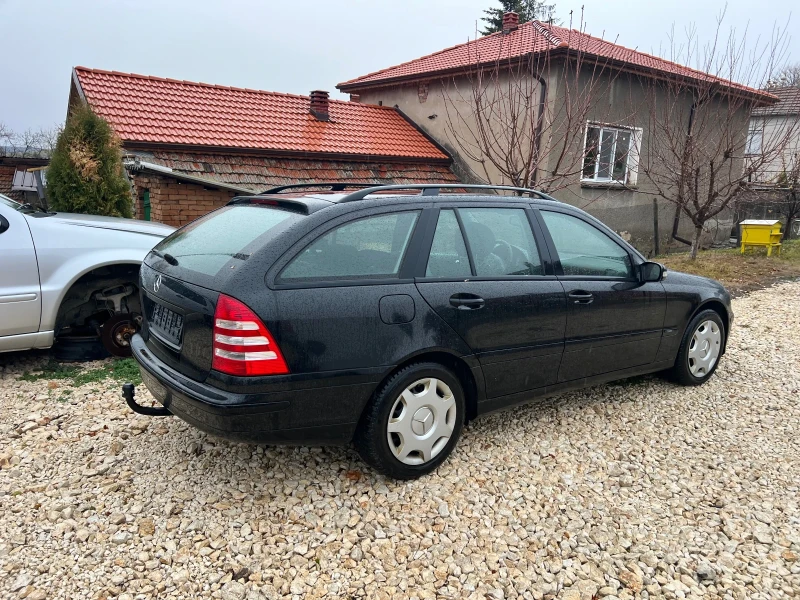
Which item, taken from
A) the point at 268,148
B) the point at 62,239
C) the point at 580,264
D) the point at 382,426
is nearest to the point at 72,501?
the point at 382,426

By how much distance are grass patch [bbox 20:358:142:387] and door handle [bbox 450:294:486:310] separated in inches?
109

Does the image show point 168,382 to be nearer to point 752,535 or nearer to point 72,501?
point 72,501

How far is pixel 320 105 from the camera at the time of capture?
13.3m

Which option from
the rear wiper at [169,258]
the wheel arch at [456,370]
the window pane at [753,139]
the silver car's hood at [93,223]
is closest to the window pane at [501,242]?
the wheel arch at [456,370]

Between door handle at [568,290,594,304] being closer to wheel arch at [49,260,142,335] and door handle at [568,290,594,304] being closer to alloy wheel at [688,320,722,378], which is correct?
alloy wheel at [688,320,722,378]

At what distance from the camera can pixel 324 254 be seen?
9.95 feet

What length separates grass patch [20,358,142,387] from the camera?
4723 millimetres

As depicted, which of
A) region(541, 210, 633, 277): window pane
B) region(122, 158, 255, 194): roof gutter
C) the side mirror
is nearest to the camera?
region(541, 210, 633, 277): window pane

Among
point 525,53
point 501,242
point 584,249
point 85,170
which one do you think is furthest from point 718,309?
point 525,53

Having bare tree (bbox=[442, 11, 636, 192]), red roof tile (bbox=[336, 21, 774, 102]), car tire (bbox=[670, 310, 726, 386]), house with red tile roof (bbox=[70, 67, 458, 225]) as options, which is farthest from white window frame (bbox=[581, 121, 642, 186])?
car tire (bbox=[670, 310, 726, 386])

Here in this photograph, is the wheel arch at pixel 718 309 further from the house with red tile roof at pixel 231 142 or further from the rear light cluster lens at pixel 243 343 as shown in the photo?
the house with red tile roof at pixel 231 142

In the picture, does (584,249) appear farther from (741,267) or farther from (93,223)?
(741,267)

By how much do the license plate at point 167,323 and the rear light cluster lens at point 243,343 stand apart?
1.35 feet

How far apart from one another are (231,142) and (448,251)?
8.70 metres
